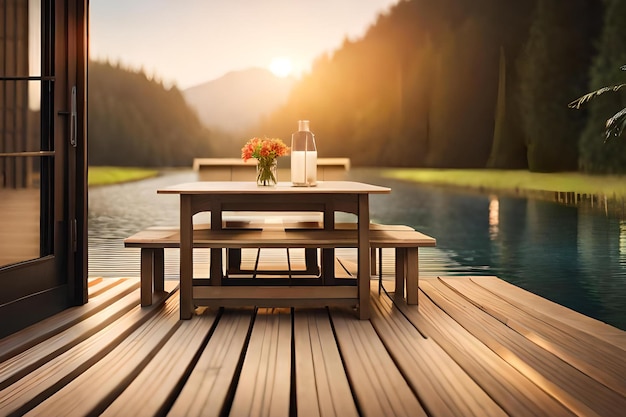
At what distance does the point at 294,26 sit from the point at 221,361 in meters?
6.58

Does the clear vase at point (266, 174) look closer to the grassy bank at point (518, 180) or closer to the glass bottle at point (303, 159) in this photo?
the glass bottle at point (303, 159)

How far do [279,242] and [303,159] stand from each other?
510 mm

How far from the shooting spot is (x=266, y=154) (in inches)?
133

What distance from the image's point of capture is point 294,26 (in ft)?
26.9

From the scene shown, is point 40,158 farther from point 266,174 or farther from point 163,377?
point 163,377

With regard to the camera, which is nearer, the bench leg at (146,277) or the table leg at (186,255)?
the table leg at (186,255)

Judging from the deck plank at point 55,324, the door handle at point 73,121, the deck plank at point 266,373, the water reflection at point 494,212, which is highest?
the door handle at point 73,121

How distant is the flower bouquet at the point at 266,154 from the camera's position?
338cm

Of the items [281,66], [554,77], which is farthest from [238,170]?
[554,77]

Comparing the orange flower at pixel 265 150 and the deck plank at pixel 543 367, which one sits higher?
the orange flower at pixel 265 150

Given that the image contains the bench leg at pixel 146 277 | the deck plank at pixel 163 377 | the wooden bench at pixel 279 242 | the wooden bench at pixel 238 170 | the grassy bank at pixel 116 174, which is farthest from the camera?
the grassy bank at pixel 116 174

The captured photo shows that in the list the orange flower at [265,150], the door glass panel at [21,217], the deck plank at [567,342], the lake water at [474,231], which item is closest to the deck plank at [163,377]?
the door glass panel at [21,217]

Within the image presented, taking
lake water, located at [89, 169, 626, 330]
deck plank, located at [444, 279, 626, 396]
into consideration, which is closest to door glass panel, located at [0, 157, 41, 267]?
lake water, located at [89, 169, 626, 330]

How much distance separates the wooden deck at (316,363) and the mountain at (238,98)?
16.9ft
